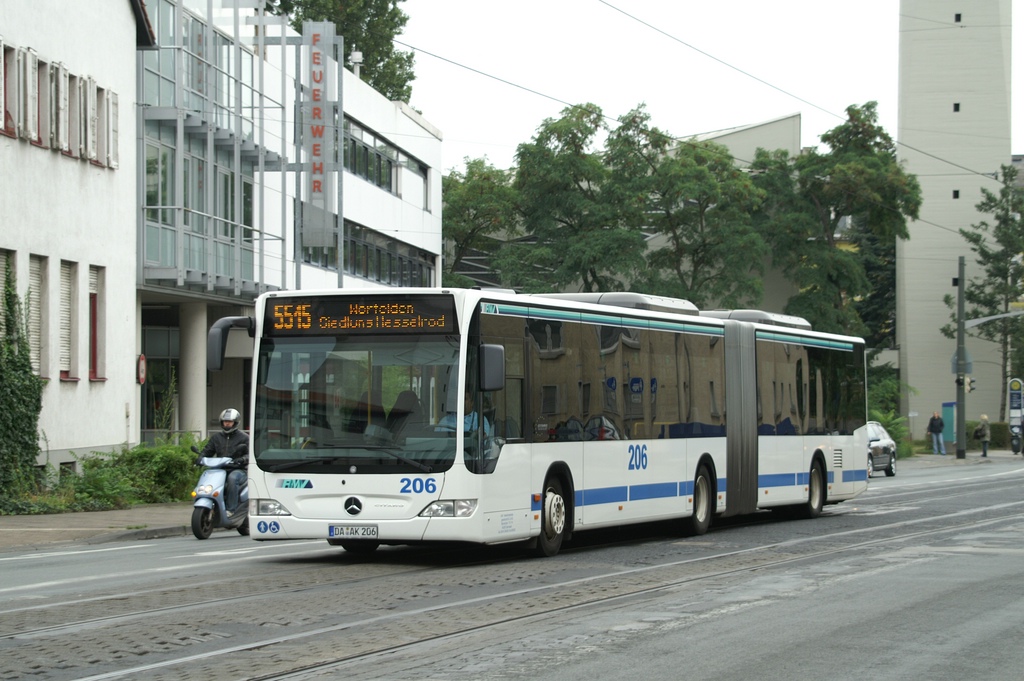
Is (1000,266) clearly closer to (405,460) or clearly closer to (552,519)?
(552,519)

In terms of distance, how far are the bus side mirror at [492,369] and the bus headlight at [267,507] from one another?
2330 millimetres

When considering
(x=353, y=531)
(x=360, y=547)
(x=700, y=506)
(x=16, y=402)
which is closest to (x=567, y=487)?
(x=360, y=547)

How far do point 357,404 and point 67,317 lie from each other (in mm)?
15675

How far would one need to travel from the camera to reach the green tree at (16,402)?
25.0 metres

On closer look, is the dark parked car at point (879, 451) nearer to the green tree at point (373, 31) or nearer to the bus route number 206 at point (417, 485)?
the bus route number 206 at point (417, 485)

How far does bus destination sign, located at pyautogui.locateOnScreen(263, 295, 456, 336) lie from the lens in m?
14.8

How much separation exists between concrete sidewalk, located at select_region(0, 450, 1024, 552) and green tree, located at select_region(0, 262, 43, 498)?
1.65m

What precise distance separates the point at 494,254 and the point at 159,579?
52294 millimetres

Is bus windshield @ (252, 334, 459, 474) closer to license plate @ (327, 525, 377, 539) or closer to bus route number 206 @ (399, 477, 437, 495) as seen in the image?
bus route number 206 @ (399, 477, 437, 495)

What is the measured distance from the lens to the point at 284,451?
48.6 feet

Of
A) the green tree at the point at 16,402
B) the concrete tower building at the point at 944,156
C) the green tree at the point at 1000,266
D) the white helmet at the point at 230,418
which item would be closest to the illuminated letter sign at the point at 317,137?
the green tree at the point at 16,402

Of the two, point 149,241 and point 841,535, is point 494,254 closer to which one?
point 149,241

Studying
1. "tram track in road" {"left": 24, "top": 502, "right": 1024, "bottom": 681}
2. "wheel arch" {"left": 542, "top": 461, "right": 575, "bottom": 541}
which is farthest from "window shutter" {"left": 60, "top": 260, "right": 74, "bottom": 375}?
"tram track in road" {"left": 24, "top": 502, "right": 1024, "bottom": 681}

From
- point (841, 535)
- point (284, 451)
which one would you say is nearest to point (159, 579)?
point (284, 451)
